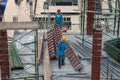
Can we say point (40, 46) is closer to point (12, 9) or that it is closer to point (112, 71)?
point (112, 71)

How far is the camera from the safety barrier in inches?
876

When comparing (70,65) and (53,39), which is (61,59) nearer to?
(70,65)

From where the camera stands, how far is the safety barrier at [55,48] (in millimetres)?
22255

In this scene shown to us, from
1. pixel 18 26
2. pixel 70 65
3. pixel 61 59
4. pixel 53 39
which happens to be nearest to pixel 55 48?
pixel 53 39

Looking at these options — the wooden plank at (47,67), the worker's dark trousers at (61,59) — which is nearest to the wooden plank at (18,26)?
the wooden plank at (47,67)

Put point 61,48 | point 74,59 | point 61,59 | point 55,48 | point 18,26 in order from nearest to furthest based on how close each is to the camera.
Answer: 1. point 18,26
2. point 61,48
3. point 61,59
4. point 74,59
5. point 55,48

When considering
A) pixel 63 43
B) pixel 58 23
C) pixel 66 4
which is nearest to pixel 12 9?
pixel 66 4

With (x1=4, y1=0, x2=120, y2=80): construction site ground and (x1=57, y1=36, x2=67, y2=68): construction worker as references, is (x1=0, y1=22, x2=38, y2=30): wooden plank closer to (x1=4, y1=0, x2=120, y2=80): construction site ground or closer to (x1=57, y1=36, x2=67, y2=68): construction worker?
(x1=4, y1=0, x2=120, y2=80): construction site ground

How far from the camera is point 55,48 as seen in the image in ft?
77.5

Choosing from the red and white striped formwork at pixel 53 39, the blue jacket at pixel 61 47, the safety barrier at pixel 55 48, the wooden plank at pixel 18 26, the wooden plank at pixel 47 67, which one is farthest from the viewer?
the red and white striped formwork at pixel 53 39

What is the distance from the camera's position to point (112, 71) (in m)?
21.8

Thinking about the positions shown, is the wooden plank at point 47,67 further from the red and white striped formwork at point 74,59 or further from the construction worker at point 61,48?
the red and white striped formwork at point 74,59

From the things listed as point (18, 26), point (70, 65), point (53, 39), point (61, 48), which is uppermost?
point (18, 26)

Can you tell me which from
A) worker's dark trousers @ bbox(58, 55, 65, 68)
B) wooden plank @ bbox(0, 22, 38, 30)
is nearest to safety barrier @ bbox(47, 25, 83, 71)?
worker's dark trousers @ bbox(58, 55, 65, 68)
